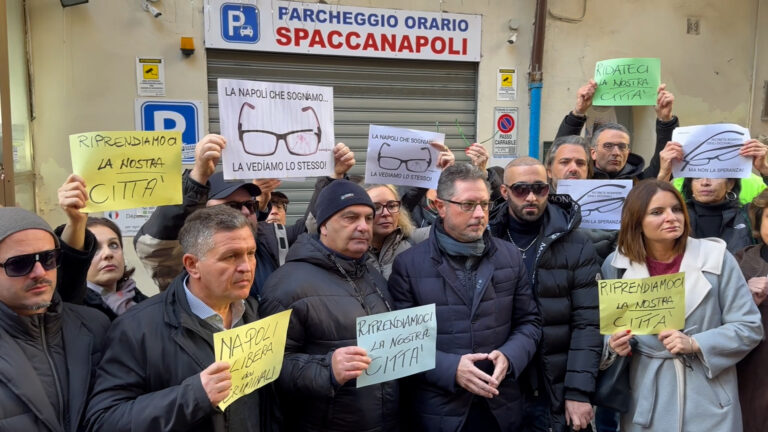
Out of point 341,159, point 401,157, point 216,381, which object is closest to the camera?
point 216,381

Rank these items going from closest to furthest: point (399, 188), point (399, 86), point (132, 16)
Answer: point (399, 188)
point (132, 16)
point (399, 86)

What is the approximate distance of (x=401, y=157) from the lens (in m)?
3.38

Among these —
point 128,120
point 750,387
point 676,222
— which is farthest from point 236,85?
point 128,120

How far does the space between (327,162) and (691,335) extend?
1.93 meters

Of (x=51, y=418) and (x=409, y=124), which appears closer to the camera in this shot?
(x=51, y=418)

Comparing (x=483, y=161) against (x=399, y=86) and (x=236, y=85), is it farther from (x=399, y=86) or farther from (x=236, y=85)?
(x=399, y=86)

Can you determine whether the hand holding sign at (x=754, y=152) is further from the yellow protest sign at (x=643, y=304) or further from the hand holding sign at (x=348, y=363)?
the hand holding sign at (x=348, y=363)

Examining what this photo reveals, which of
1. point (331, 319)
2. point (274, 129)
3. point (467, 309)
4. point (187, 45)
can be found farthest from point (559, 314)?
point (187, 45)

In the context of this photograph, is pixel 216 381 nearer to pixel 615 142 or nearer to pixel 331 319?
pixel 331 319

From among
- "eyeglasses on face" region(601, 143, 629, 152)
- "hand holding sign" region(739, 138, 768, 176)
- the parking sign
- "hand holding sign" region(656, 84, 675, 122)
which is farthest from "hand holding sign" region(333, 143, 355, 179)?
the parking sign

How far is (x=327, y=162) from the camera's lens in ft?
9.92

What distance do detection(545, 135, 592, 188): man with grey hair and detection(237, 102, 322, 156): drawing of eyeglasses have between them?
1.64m

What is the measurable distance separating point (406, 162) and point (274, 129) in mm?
875

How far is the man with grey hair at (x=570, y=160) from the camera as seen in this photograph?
144 inches
